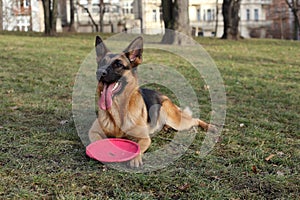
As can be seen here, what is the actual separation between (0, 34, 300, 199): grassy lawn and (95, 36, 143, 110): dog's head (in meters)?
0.67

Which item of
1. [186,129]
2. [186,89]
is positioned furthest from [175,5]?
[186,129]

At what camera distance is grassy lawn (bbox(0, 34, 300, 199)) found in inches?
135

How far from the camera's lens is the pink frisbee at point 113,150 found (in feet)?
12.8

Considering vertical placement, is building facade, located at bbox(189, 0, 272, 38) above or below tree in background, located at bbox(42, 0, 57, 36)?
above

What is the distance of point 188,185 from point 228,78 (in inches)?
273

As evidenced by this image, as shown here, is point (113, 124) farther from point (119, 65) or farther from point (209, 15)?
point (209, 15)

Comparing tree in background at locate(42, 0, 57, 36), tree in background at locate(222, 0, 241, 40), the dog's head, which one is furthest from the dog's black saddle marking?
tree in background at locate(222, 0, 241, 40)

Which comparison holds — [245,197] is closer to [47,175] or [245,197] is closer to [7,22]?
[47,175]

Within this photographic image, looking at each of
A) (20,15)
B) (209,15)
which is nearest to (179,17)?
(20,15)

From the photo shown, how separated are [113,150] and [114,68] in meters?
0.89

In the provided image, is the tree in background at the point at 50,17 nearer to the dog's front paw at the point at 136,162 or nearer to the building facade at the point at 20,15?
the dog's front paw at the point at 136,162

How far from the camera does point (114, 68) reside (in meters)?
4.39

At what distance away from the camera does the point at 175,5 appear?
16750 mm

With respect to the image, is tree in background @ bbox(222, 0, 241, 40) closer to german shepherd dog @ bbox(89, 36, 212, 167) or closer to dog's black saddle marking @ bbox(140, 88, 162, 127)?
dog's black saddle marking @ bbox(140, 88, 162, 127)
